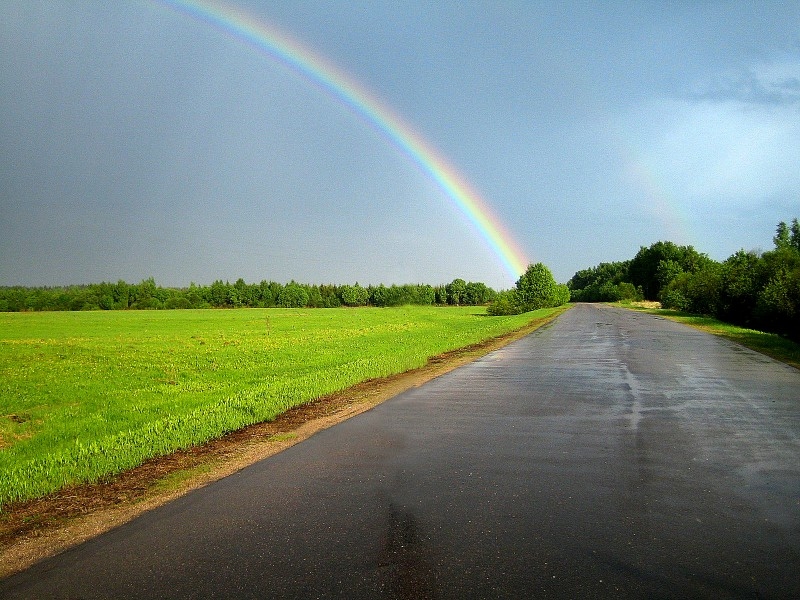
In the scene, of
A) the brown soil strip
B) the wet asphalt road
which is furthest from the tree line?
the brown soil strip

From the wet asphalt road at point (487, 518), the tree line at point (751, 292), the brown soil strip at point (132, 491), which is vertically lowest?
the brown soil strip at point (132, 491)

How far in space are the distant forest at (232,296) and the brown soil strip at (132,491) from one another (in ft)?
430

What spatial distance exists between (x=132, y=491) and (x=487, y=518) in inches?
162

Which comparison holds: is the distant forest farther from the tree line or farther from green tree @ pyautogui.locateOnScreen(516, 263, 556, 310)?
the tree line

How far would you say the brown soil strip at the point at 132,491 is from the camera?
504 cm

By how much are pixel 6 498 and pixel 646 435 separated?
8.38 meters

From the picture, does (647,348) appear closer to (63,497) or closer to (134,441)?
(134,441)

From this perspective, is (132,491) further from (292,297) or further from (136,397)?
(292,297)

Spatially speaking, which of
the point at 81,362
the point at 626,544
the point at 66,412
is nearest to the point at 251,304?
the point at 81,362

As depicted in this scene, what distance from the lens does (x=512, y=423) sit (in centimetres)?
940

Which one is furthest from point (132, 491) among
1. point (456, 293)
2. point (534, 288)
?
point (456, 293)

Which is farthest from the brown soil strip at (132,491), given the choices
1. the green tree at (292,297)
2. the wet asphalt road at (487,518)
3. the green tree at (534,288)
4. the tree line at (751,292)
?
the green tree at (292,297)

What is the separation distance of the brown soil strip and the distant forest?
13118cm

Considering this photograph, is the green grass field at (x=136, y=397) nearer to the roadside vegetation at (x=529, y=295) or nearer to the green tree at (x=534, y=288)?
the roadside vegetation at (x=529, y=295)
